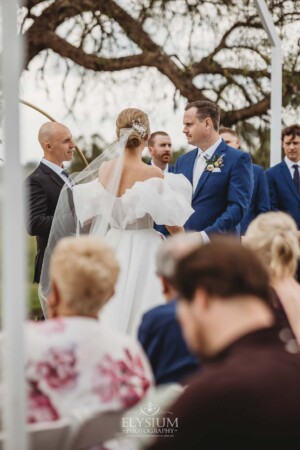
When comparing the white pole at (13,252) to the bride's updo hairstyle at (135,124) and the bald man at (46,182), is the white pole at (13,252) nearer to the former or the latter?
the bride's updo hairstyle at (135,124)

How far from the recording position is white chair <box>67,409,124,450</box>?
2.45 metres

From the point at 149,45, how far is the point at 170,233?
7.56 m

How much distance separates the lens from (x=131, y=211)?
5.42 metres

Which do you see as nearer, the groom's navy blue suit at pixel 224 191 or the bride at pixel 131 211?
the bride at pixel 131 211

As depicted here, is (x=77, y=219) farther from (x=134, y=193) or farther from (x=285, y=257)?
(x=285, y=257)

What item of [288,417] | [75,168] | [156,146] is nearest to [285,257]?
[288,417]

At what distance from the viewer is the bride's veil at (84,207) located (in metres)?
5.41

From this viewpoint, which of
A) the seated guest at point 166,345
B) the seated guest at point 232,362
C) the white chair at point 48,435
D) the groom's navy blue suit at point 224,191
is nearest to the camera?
the seated guest at point 232,362

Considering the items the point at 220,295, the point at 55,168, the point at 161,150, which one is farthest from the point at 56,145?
the point at 220,295

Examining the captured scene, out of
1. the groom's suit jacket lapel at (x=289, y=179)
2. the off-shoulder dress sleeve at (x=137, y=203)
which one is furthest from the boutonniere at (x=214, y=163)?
the groom's suit jacket lapel at (x=289, y=179)

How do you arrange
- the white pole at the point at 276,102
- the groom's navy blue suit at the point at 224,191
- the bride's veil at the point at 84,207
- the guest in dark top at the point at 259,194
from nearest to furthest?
the bride's veil at the point at 84,207 < the groom's navy blue suit at the point at 224,191 < the guest in dark top at the point at 259,194 < the white pole at the point at 276,102

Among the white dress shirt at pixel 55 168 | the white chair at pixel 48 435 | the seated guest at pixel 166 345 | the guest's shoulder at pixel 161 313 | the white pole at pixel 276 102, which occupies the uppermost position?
the white pole at pixel 276 102

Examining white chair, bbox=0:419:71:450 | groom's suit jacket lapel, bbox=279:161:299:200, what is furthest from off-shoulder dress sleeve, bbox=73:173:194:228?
white chair, bbox=0:419:71:450

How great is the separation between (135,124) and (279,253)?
1.85 metres
